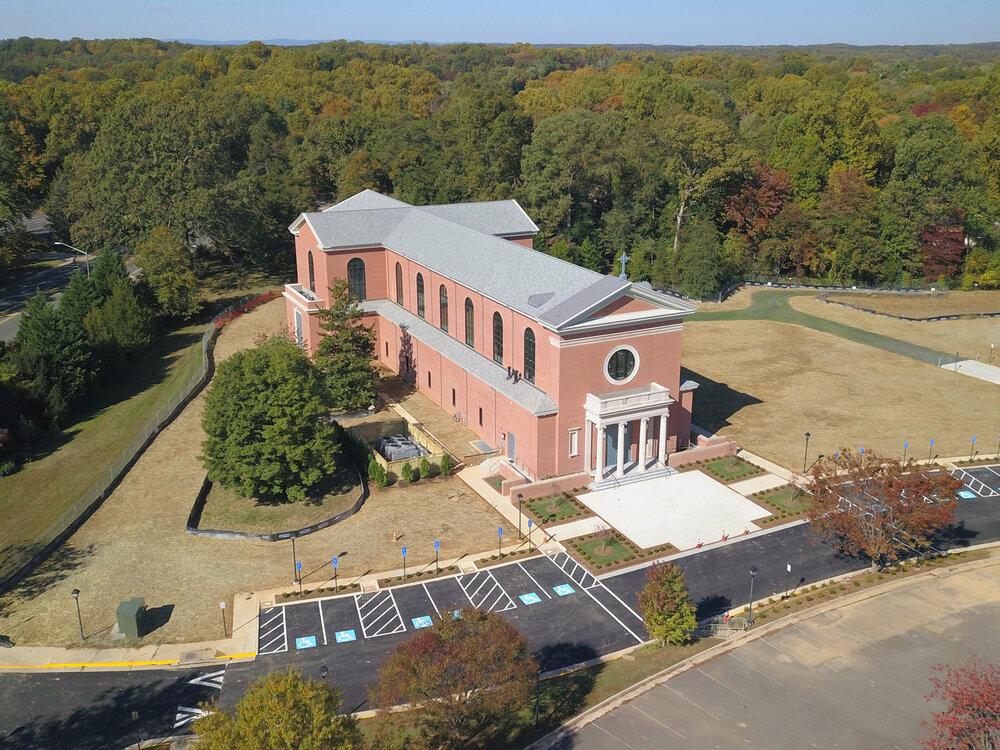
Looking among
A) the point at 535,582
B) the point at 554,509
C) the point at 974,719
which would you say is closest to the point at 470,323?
the point at 554,509

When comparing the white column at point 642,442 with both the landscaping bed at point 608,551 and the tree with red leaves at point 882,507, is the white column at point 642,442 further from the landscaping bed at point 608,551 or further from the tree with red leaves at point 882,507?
the tree with red leaves at point 882,507

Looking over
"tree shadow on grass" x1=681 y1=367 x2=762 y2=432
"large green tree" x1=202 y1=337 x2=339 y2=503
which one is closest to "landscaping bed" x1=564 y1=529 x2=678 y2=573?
"large green tree" x1=202 y1=337 x2=339 y2=503

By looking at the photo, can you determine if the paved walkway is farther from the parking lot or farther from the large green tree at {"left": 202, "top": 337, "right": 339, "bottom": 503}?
the large green tree at {"left": 202, "top": 337, "right": 339, "bottom": 503}

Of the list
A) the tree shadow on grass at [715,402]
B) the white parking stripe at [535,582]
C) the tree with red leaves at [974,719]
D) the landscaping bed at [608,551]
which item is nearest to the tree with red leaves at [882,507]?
the landscaping bed at [608,551]

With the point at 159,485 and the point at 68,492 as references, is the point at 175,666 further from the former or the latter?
the point at 68,492

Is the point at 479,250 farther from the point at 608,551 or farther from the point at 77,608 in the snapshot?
the point at 77,608

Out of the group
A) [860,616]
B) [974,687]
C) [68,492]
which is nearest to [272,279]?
[68,492]
